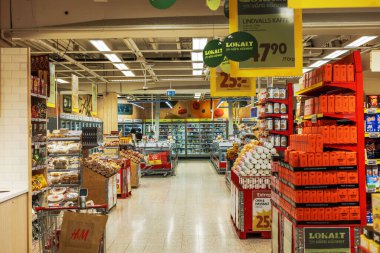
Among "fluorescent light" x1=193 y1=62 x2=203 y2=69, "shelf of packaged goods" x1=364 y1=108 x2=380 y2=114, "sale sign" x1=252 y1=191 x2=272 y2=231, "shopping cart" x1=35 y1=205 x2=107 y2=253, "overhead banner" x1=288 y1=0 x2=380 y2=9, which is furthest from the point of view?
"fluorescent light" x1=193 y1=62 x2=203 y2=69

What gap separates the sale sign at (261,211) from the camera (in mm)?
6688

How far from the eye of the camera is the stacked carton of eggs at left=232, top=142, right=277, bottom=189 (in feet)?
22.2

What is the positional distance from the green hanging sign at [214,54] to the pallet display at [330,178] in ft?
5.29

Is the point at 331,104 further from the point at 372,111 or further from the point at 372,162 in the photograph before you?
the point at 372,162

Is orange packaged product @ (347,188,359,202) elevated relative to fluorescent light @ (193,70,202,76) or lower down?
lower down

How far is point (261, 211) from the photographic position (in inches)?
264

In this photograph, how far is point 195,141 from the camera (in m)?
26.3

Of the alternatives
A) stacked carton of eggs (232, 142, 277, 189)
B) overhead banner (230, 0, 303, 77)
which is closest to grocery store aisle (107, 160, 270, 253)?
stacked carton of eggs (232, 142, 277, 189)

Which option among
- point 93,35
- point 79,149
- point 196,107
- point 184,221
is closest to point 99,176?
point 79,149

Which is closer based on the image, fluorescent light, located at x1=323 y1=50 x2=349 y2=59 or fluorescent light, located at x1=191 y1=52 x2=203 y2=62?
fluorescent light, located at x1=191 y1=52 x2=203 y2=62

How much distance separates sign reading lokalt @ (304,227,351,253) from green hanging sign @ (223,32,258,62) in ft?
7.09

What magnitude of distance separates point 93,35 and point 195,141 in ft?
63.9

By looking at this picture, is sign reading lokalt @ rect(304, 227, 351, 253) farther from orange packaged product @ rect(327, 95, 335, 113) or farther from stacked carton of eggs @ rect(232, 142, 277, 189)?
stacked carton of eggs @ rect(232, 142, 277, 189)

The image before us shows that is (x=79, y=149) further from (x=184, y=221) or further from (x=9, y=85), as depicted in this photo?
(x=9, y=85)
